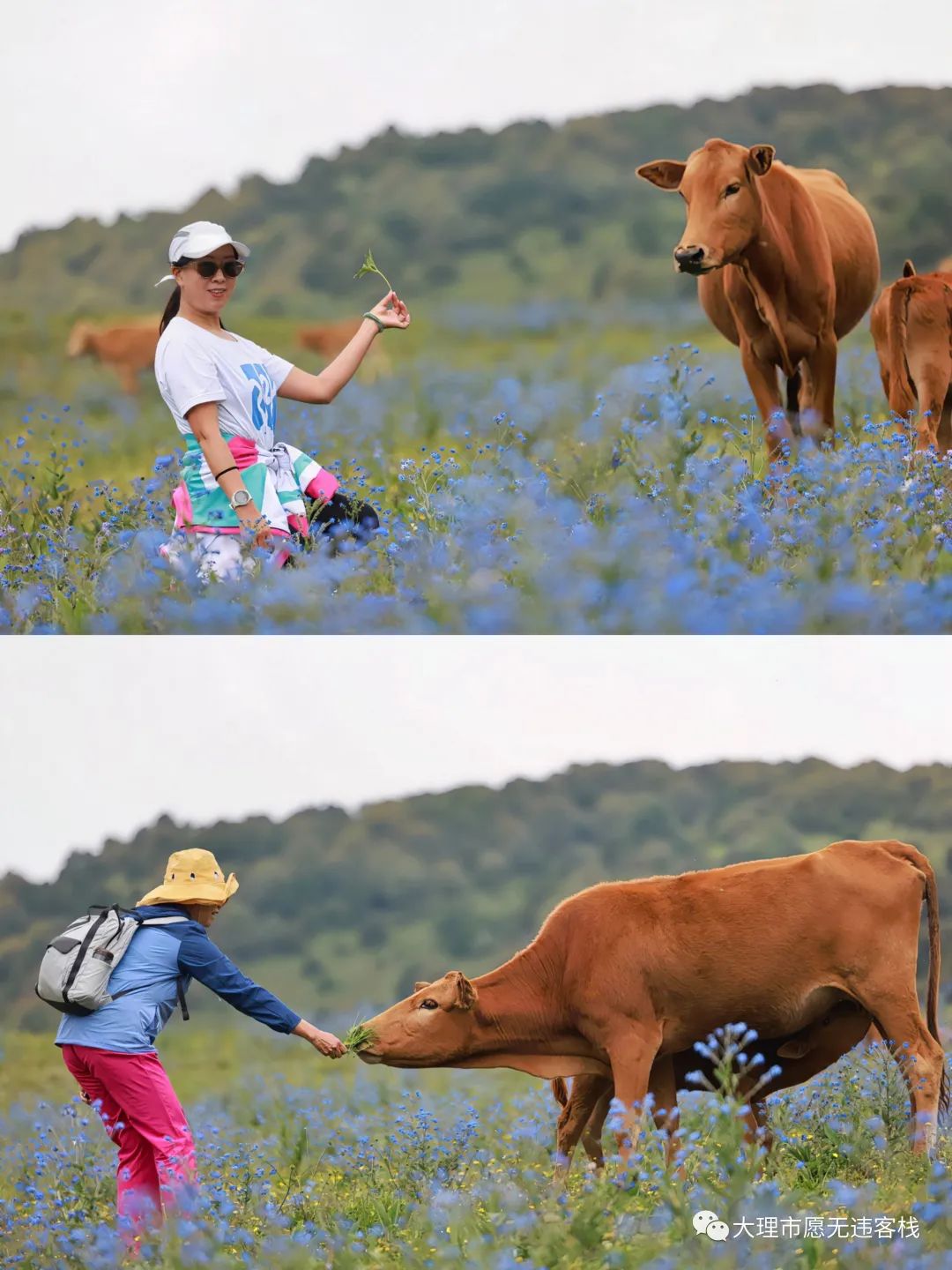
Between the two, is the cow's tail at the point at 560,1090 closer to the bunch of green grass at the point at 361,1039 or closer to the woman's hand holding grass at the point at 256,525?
the bunch of green grass at the point at 361,1039

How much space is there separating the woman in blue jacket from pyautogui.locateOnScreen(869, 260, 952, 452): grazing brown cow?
122 inches

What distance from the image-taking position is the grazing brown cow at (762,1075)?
17.1 ft

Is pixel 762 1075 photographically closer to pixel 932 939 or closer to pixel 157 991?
pixel 932 939

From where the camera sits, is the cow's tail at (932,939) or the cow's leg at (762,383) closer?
the cow's tail at (932,939)

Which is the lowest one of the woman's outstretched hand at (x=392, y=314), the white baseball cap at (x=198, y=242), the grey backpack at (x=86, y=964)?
the grey backpack at (x=86, y=964)

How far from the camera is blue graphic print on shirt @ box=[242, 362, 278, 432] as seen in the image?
5.10 m

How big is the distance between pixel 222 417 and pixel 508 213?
1823mm

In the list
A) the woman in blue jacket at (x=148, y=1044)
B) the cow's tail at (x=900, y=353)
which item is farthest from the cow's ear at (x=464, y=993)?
the cow's tail at (x=900, y=353)

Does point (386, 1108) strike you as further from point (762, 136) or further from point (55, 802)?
point (762, 136)

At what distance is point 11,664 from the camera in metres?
6.10

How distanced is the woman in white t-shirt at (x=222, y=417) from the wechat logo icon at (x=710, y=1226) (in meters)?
2.47

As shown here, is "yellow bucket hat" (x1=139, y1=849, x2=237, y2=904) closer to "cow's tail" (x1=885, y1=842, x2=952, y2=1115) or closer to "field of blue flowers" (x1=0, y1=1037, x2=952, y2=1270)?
"field of blue flowers" (x1=0, y1=1037, x2=952, y2=1270)

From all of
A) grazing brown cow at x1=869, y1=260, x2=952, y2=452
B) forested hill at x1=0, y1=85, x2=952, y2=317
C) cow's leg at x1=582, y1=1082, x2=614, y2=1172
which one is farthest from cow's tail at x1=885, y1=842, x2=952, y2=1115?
forested hill at x1=0, y1=85, x2=952, y2=317

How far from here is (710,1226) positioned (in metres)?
4.62
